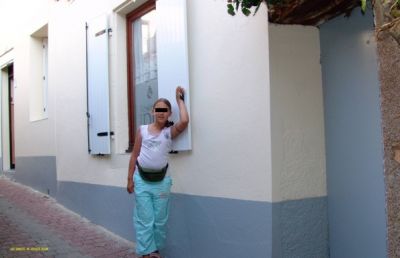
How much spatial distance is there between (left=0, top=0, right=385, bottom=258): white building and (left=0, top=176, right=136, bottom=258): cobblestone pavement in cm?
22

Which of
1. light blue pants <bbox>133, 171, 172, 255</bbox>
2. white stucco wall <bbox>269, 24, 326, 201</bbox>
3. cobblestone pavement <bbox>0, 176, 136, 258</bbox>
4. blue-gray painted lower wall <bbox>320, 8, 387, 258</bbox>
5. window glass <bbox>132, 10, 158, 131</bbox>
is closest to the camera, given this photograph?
blue-gray painted lower wall <bbox>320, 8, 387, 258</bbox>

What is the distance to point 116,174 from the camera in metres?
6.14

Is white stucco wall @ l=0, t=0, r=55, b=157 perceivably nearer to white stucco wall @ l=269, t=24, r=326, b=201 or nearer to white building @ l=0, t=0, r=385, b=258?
white building @ l=0, t=0, r=385, b=258

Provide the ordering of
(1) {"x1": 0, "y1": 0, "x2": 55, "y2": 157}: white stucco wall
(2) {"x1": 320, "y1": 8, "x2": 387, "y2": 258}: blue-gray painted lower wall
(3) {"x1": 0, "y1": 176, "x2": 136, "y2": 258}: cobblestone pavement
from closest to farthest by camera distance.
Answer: (2) {"x1": 320, "y1": 8, "x2": 387, "y2": 258}: blue-gray painted lower wall < (3) {"x1": 0, "y1": 176, "x2": 136, "y2": 258}: cobblestone pavement < (1) {"x1": 0, "y1": 0, "x2": 55, "y2": 157}: white stucco wall

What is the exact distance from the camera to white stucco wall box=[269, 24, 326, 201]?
12.4 feet

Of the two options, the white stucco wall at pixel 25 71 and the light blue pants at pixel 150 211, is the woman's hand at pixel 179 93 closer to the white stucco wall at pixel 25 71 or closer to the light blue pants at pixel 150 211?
the light blue pants at pixel 150 211

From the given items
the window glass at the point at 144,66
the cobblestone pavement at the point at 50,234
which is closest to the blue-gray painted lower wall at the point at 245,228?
the cobblestone pavement at the point at 50,234

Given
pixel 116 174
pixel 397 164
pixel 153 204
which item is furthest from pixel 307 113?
pixel 116 174

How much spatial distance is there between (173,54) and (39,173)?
17.2 ft

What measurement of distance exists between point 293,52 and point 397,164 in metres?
2.11

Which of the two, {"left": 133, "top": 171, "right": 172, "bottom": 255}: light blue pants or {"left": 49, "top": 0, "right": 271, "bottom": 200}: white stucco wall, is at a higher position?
A: {"left": 49, "top": 0, "right": 271, "bottom": 200}: white stucco wall

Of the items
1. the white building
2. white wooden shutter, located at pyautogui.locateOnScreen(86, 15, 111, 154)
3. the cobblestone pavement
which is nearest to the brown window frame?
the white building

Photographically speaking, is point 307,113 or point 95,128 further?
point 95,128

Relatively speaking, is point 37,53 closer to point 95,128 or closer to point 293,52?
point 95,128
